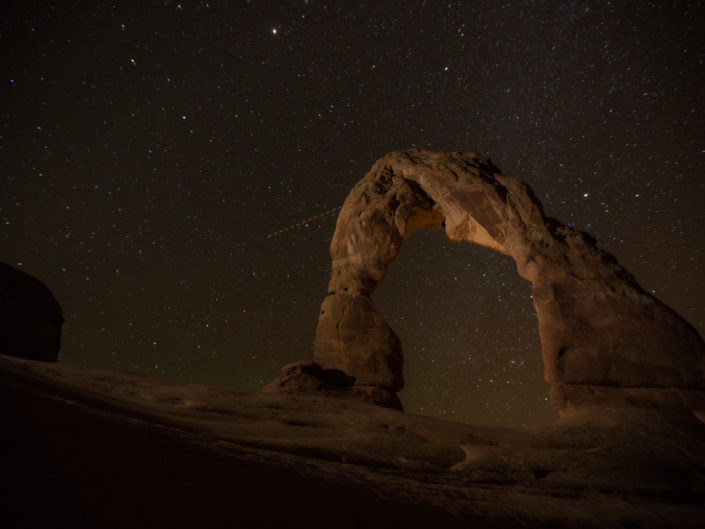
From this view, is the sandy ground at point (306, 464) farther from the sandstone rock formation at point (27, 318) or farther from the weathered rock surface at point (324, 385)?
the sandstone rock formation at point (27, 318)

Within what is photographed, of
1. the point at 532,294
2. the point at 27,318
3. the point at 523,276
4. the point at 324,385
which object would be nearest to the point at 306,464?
the point at 324,385

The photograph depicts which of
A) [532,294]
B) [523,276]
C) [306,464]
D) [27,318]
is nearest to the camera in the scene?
[306,464]

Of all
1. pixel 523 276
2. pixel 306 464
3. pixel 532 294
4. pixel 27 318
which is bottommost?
pixel 306 464

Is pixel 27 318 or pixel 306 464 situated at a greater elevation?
pixel 27 318

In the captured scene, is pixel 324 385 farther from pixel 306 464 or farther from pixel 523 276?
pixel 306 464

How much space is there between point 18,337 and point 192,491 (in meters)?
6.82

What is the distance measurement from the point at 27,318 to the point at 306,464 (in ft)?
22.2

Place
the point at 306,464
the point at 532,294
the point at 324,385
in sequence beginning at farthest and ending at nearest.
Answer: the point at 324,385
the point at 532,294
the point at 306,464

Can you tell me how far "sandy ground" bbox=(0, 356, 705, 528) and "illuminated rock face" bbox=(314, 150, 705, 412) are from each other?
831 millimetres

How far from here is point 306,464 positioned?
229 centimetres

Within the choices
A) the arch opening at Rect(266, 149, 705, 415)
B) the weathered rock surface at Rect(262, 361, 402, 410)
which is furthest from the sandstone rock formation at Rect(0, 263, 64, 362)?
the arch opening at Rect(266, 149, 705, 415)

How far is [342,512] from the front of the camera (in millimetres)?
1694

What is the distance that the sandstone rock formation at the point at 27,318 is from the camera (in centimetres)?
620

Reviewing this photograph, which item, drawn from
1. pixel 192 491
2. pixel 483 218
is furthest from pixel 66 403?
pixel 483 218
